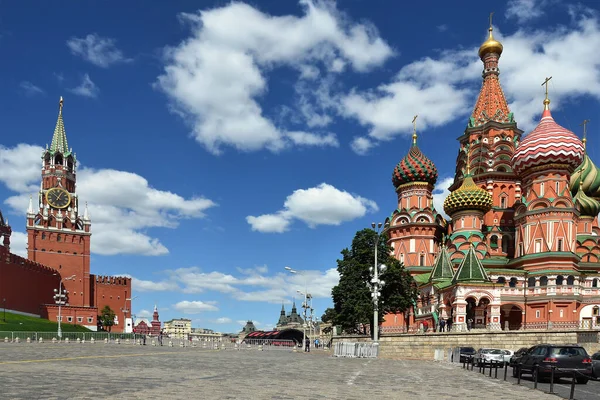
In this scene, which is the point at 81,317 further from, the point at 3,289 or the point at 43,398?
the point at 43,398

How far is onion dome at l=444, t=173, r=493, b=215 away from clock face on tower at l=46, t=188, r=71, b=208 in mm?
74427

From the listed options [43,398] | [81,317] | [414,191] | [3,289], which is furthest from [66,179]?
[43,398]

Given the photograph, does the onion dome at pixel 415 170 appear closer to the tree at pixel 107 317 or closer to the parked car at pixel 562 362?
the parked car at pixel 562 362

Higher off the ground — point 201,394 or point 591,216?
point 591,216

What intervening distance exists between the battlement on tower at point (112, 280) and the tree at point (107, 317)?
5.50 m

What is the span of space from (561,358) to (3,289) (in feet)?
255

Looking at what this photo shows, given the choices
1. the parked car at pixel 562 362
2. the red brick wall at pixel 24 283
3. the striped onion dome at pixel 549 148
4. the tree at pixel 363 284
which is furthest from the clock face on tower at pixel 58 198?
the parked car at pixel 562 362

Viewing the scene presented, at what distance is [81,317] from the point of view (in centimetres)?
9606

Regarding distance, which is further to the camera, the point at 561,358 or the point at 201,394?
the point at 561,358

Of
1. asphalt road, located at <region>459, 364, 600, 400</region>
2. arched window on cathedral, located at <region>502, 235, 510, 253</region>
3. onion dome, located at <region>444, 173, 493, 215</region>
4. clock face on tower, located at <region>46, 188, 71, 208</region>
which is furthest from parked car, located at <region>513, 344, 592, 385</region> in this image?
clock face on tower, located at <region>46, 188, 71, 208</region>

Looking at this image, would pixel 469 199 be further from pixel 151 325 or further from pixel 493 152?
pixel 151 325

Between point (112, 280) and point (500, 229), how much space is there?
2973 inches

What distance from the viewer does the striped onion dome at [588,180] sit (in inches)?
2532

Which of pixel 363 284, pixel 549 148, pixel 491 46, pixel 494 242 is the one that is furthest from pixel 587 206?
pixel 363 284
